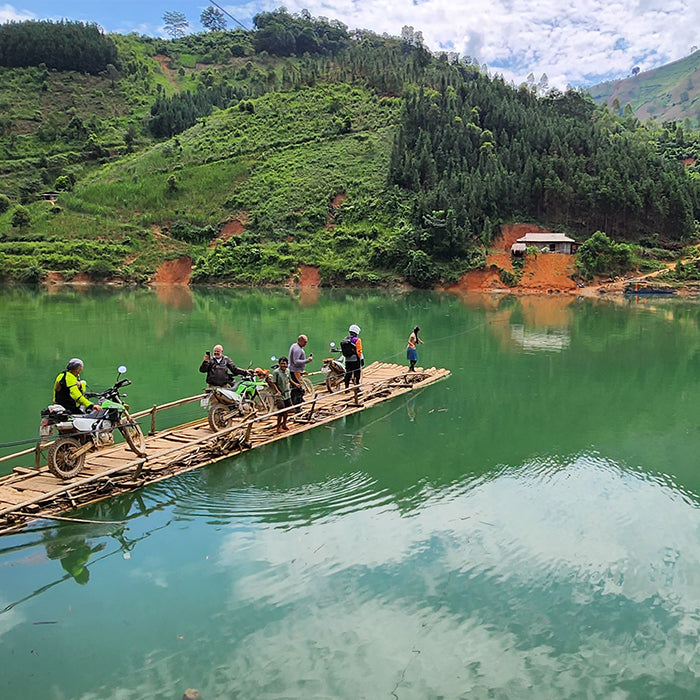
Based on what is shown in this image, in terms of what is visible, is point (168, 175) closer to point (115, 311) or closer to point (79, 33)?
point (115, 311)

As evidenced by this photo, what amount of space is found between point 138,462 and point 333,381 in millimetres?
6957

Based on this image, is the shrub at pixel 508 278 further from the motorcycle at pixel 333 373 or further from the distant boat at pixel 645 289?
the motorcycle at pixel 333 373

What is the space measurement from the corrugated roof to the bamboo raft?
4206cm

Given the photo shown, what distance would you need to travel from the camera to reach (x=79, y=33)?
10744 centimetres

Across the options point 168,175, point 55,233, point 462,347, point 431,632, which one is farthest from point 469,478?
point 168,175

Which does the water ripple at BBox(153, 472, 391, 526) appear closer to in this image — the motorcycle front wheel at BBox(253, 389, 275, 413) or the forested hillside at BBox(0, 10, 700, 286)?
the motorcycle front wheel at BBox(253, 389, 275, 413)

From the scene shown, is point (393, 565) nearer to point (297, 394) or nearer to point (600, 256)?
point (297, 394)

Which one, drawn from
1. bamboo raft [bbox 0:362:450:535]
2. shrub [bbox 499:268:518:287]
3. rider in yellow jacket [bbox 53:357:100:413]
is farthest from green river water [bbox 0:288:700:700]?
shrub [bbox 499:268:518:287]

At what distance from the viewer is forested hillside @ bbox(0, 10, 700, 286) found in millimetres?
53125

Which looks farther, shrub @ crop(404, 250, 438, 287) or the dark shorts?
shrub @ crop(404, 250, 438, 287)

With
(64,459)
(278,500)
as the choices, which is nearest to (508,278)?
(278,500)

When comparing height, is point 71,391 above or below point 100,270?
below

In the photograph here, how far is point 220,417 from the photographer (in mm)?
11680

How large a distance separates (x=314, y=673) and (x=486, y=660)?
5.67ft
